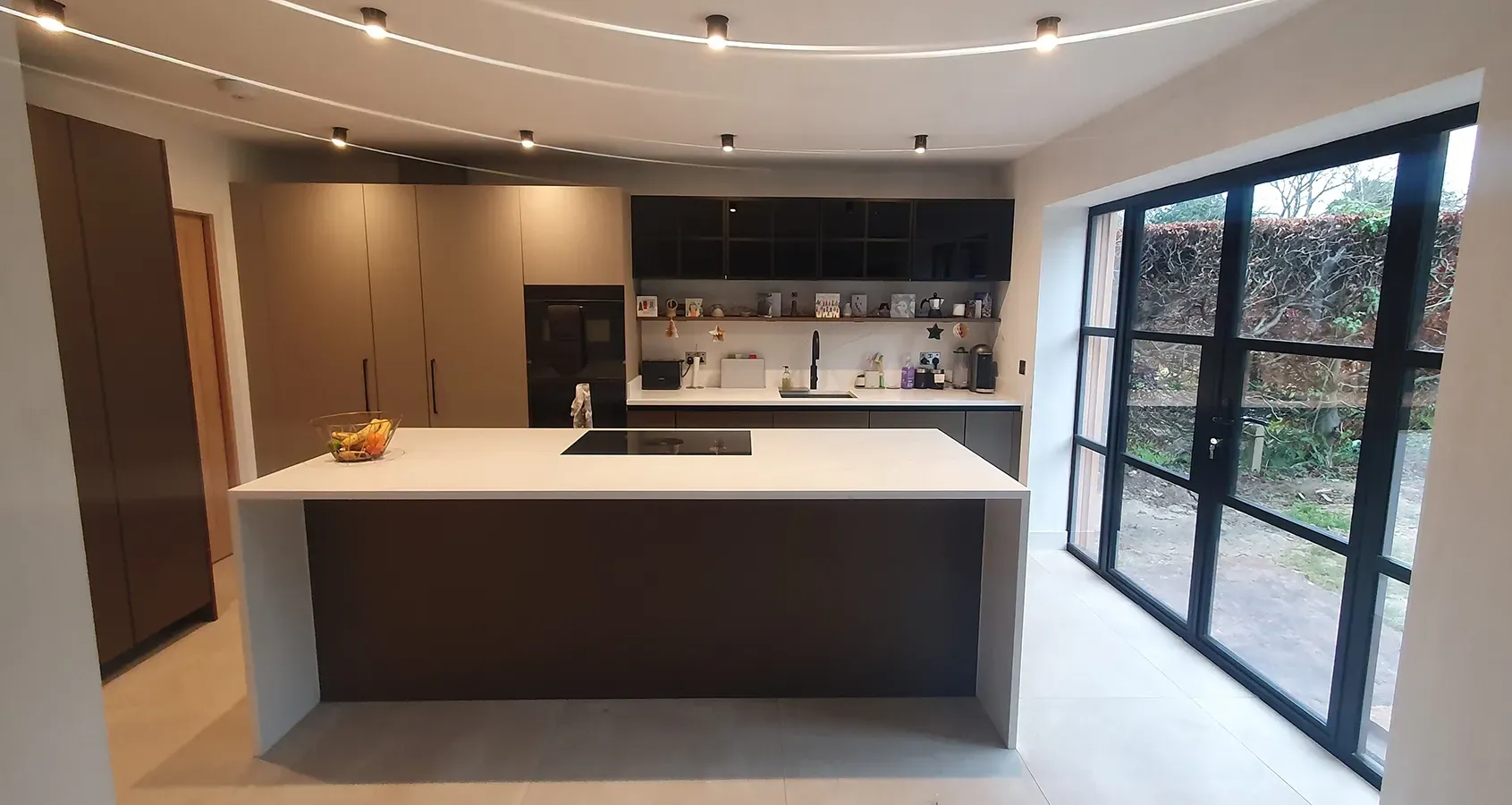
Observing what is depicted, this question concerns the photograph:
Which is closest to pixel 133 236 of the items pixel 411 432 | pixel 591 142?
pixel 411 432

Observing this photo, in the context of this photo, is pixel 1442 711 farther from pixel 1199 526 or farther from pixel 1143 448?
pixel 1143 448

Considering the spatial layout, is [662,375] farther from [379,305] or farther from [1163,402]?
[1163,402]

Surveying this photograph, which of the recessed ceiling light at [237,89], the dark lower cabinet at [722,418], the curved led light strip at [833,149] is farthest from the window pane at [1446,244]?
the recessed ceiling light at [237,89]

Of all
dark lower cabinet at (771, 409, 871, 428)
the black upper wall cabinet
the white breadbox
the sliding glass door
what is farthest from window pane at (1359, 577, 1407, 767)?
the white breadbox

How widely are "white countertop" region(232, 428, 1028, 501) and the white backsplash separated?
2.03 meters

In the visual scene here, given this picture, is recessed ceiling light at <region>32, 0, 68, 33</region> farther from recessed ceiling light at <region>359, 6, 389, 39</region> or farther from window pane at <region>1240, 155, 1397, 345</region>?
window pane at <region>1240, 155, 1397, 345</region>

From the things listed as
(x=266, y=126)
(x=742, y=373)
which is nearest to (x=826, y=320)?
(x=742, y=373)

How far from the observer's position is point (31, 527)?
923 millimetres

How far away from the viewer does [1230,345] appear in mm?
2650

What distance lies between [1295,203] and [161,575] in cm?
445

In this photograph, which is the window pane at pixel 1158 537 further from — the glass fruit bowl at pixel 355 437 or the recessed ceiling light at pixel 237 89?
the recessed ceiling light at pixel 237 89

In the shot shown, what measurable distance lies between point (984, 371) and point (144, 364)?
4.21 m

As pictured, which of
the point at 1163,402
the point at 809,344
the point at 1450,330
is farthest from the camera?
the point at 809,344

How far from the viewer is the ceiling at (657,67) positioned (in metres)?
2.05
